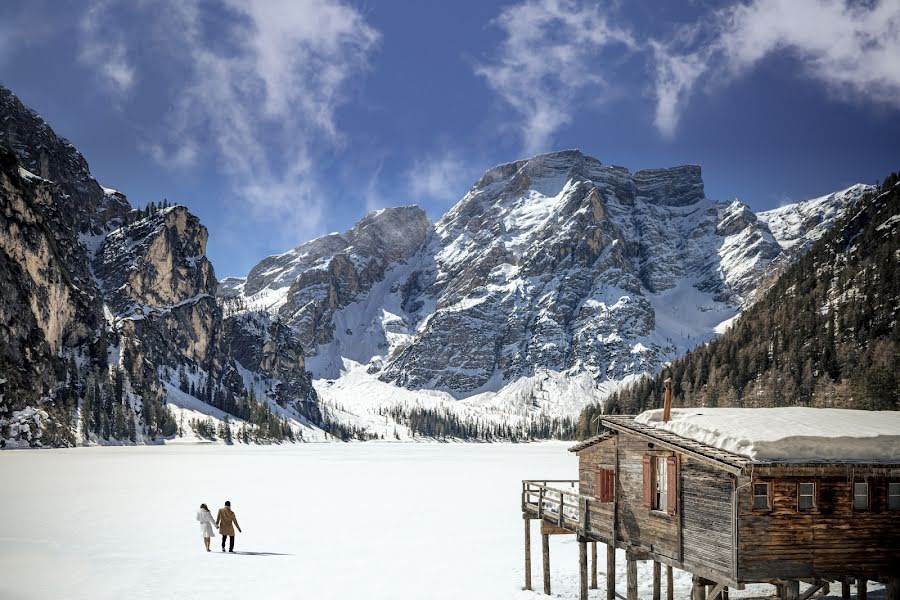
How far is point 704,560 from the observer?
2295cm

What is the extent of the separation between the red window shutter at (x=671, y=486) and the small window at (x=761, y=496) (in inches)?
117

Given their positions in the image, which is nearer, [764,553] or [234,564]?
[764,553]

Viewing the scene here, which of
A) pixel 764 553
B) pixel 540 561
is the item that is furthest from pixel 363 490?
pixel 764 553

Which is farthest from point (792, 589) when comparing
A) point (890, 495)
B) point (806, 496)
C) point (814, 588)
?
point (890, 495)

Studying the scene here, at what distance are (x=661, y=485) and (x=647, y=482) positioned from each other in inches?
21.1

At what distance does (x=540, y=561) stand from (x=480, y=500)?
25.8 meters

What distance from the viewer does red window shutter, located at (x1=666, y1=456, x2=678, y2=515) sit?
2448 centimetres

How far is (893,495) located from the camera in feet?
74.0

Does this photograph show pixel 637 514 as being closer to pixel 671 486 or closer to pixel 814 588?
pixel 671 486

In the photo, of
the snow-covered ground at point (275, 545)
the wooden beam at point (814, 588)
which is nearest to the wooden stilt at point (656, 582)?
the snow-covered ground at point (275, 545)

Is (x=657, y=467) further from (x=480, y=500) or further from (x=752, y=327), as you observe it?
Answer: (x=752, y=327)

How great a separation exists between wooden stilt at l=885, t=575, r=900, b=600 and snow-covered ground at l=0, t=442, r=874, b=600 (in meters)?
8.30

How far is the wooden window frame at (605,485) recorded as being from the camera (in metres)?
29.1

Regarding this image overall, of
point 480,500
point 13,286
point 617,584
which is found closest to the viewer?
point 617,584
